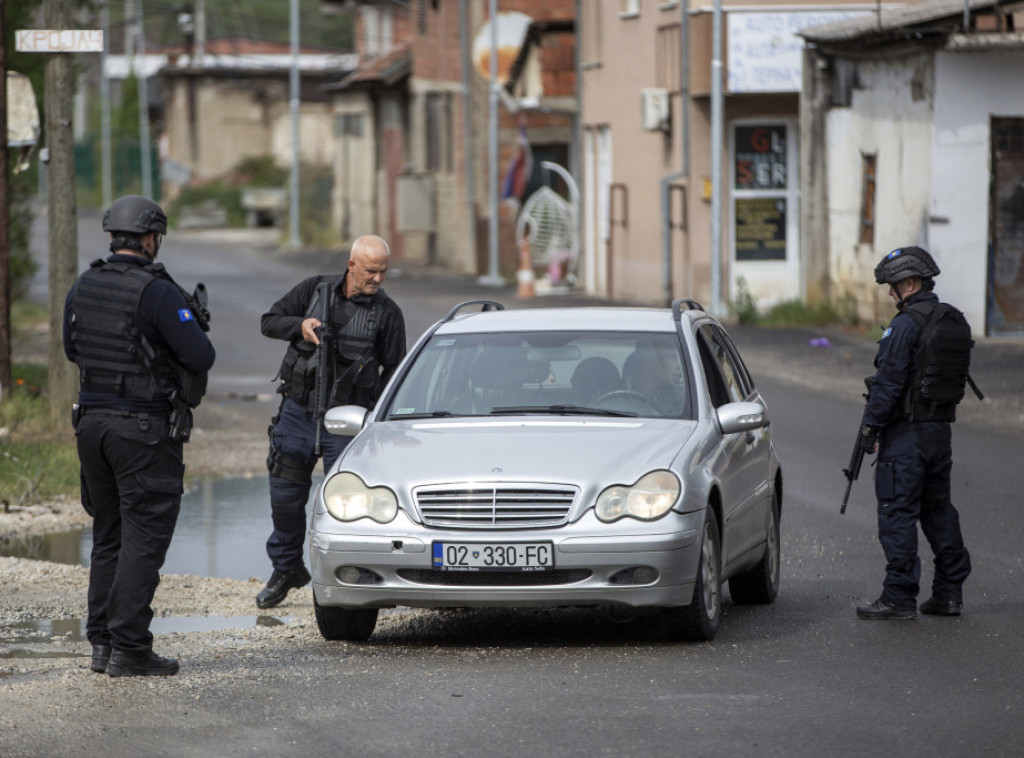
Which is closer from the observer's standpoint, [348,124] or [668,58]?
[668,58]

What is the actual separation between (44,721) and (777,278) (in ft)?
75.2

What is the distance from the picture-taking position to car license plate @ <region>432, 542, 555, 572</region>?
23.7 feet

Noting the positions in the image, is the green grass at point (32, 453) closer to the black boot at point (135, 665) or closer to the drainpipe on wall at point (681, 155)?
the black boot at point (135, 665)

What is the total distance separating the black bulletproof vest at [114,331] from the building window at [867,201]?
60.3 ft

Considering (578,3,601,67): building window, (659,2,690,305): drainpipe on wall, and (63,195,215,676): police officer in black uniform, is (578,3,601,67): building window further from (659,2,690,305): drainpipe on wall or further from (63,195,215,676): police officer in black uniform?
(63,195,215,676): police officer in black uniform

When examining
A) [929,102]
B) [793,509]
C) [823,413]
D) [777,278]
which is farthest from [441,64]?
[793,509]

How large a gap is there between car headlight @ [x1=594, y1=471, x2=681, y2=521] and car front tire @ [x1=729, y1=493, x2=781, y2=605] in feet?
4.98

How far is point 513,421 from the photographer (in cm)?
805

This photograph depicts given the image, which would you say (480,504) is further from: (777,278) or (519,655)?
(777,278)

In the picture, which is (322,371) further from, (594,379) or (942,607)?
(942,607)

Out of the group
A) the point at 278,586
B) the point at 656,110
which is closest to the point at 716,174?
the point at 656,110

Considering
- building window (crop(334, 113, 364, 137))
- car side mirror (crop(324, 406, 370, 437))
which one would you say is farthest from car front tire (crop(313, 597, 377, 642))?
building window (crop(334, 113, 364, 137))

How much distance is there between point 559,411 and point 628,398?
32cm

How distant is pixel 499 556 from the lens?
7.22 metres
